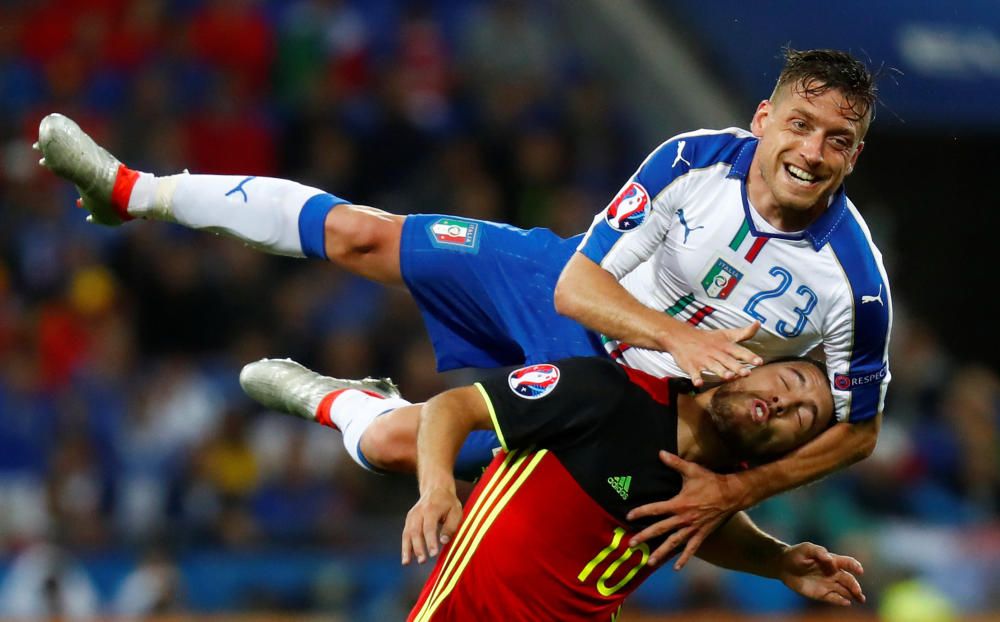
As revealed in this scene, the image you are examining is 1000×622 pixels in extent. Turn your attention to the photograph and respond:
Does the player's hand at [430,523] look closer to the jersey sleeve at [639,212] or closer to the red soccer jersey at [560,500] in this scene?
the red soccer jersey at [560,500]

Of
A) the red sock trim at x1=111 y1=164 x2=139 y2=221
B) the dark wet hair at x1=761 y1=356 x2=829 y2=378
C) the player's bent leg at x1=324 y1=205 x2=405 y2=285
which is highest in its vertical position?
the red sock trim at x1=111 y1=164 x2=139 y2=221

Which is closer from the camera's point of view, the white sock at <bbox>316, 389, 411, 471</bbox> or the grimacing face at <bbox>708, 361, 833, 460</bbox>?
the grimacing face at <bbox>708, 361, 833, 460</bbox>

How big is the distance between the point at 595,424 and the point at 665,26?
7276 mm

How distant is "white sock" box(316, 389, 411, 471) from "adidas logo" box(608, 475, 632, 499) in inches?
33.0

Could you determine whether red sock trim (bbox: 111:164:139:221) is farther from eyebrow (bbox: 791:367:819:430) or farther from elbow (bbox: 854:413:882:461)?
elbow (bbox: 854:413:882:461)

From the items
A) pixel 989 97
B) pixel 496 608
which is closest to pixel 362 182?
pixel 989 97

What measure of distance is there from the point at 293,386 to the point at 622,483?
134cm

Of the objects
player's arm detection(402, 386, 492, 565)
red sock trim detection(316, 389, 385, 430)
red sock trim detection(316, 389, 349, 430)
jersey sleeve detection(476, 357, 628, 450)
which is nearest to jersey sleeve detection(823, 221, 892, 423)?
jersey sleeve detection(476, 357, 628, 450)

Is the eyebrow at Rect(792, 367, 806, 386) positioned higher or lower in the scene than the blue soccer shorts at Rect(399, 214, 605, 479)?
lower

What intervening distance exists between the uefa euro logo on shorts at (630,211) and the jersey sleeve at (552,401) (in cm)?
47

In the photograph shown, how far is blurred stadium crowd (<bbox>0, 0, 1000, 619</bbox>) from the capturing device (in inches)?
324

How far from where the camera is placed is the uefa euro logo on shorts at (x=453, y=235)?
514 cm

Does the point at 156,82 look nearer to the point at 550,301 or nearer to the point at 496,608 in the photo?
the point at 550,301

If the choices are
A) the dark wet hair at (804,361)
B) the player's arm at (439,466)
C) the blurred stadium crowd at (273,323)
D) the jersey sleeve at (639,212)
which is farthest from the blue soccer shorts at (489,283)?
the blurred stadium crowd at (273,323)
